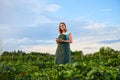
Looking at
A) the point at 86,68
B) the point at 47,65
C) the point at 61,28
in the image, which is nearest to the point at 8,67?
the point at 61,28

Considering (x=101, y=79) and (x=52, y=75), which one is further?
(x=52, y=75)

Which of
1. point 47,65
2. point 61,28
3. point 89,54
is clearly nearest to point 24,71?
point 61,28

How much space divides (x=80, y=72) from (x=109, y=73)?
66 cm

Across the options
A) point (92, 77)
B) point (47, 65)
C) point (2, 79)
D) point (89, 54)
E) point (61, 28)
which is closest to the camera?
point (92, 77)

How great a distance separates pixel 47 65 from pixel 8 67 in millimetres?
4836

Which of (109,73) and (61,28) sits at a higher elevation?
(61,28)

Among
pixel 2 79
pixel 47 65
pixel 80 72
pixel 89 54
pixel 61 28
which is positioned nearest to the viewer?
pixel 80 72

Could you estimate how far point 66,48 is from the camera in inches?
559

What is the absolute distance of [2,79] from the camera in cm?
1098

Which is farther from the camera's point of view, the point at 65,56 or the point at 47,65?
the point at 47,65

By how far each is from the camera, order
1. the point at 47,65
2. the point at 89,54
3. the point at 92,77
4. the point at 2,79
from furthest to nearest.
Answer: the point at 89,54 → the point at 47,65 → the point at 2,79 → the point at 92,77

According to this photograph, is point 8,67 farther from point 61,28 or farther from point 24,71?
point 61,28

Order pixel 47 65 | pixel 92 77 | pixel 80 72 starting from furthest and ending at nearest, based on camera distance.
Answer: pixel 47 65 < pixel 80 72 < pixel 92 77

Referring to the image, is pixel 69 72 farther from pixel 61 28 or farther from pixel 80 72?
pixel 61 28
